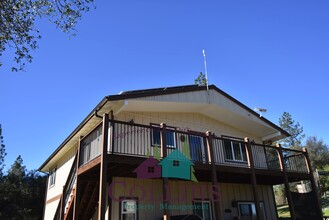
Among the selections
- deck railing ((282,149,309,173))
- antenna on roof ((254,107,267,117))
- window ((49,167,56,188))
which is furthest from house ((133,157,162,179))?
window ((49,167,56,188))

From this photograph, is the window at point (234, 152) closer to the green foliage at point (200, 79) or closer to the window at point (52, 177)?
the window at point (52, 177)

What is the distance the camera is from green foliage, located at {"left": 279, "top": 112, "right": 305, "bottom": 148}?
42781mm

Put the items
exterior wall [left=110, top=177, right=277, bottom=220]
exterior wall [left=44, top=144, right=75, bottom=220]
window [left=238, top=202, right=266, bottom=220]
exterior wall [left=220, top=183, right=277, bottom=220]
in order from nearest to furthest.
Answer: exterior wall [left=110, top=177, right=277, bottom=220]
exterior wall [left=220, top=183, right=277, bottom=220]
window [left=238, top=202, right=266, bottom=220]
exterior wall [left=44, top=144, right=75, bottom=220]

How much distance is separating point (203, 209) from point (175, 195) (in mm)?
1514

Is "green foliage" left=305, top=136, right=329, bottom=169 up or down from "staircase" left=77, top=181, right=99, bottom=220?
up

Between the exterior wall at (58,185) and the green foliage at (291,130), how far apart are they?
113ft

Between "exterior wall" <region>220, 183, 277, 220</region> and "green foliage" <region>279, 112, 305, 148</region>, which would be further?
"green foliage" <region>279, 112, 305, 148</region>

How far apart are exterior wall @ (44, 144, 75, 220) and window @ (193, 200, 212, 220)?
7.05m

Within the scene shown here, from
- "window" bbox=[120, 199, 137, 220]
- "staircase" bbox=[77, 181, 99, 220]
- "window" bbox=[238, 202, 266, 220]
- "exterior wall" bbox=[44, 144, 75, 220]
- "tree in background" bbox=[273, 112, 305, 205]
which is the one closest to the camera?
"window" bbox=[120, 199, 137, 220]

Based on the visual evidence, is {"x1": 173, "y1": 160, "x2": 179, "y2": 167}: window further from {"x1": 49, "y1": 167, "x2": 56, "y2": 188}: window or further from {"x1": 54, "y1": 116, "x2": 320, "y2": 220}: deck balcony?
{"x1": 49, "y1": 167, "x2": 56, "y2": 188}: window

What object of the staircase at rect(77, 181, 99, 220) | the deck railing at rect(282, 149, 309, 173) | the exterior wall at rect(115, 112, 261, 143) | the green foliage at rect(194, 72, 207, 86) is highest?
the green foliage at rect(194, 72, 207, 86)

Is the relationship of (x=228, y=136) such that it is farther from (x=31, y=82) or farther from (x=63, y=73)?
(x=31, y=82)

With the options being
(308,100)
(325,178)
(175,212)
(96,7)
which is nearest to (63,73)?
(96,7)

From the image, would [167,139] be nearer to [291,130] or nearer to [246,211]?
[246,211]
